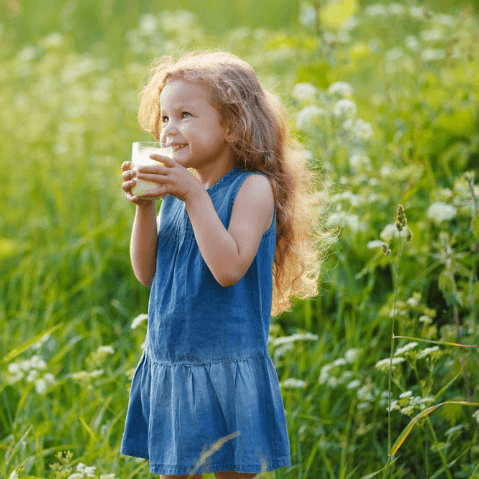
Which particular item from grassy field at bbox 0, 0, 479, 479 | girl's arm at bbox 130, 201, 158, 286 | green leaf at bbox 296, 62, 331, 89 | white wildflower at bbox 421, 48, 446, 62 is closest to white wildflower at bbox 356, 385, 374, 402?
grassy field at bbox 0, 0, 479, 479

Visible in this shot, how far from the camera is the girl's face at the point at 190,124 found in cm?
153

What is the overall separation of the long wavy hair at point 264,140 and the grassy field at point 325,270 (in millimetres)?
294

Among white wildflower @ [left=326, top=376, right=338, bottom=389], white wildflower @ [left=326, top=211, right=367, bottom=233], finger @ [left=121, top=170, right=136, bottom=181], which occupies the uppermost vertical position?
finger @ [left=121, top=170, right=136, bottom=181]

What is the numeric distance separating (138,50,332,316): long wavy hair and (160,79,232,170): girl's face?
0.02 m

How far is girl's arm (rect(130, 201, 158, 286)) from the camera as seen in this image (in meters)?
1.59

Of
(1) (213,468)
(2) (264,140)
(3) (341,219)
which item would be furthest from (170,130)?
(3) (341,219)

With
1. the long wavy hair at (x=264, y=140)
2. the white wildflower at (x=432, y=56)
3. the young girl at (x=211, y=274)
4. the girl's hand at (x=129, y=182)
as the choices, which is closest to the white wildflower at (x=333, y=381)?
the long wavy hair at (x=264, y=140)

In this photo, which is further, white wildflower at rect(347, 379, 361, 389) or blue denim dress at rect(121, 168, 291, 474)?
white wildflower at rect(347, 379, 361, 389)

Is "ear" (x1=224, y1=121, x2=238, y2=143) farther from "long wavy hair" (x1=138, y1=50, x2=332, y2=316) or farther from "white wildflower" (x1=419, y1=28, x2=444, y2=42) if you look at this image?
"white wildflower" (x1=419, y1=28, x2=444, y2=42)

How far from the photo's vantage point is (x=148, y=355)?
5.43 feet

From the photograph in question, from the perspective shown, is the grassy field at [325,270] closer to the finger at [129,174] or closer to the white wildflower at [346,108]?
the white wildflower at [346,108]

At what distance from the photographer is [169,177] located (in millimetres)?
1414

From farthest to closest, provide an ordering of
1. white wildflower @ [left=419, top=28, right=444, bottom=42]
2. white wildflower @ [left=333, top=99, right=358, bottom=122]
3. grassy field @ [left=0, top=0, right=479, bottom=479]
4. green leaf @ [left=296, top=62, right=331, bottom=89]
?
white wildflower @ [left=419, top=28, right=444, bottom=42], green leaf @ [left=296, top=62, right=331, bottom=89], white wildflower @ [left=333, top=99, right=358, bottom=122], grassy field @ [left=0, top=0, right=479, bottom=479]

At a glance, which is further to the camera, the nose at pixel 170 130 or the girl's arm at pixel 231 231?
the nose at pixel 170 130
